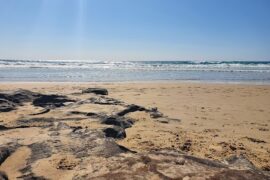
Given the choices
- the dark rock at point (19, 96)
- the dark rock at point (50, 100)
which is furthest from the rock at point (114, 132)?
the dark rock at point (19, 96)

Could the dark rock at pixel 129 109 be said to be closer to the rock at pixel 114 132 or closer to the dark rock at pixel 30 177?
the rock at pixel 114 132

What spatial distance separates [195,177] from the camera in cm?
237

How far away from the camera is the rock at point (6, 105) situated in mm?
7430

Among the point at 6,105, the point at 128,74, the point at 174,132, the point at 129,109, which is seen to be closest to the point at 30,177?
the point at 174,132

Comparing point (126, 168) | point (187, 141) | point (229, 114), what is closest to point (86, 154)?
point (126, 168)

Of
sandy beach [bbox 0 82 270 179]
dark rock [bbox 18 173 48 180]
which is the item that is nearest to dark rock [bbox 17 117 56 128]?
sandy beach [bbox 0 82 270 179]

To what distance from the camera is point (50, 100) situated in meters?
8.46

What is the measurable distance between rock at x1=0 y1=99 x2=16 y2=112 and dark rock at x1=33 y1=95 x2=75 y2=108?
69cm

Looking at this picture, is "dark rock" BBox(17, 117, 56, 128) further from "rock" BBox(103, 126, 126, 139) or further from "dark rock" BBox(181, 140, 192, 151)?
"dark rock" BBox(181, 140, 192, 151)

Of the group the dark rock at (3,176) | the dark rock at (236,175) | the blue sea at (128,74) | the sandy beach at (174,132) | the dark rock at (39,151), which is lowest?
the blue sea at (128,74)

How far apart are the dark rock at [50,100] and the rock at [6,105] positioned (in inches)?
27.0

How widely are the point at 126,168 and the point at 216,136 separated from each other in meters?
3.78

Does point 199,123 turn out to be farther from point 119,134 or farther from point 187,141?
point 119,134

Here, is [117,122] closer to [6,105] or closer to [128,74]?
[6,105]
